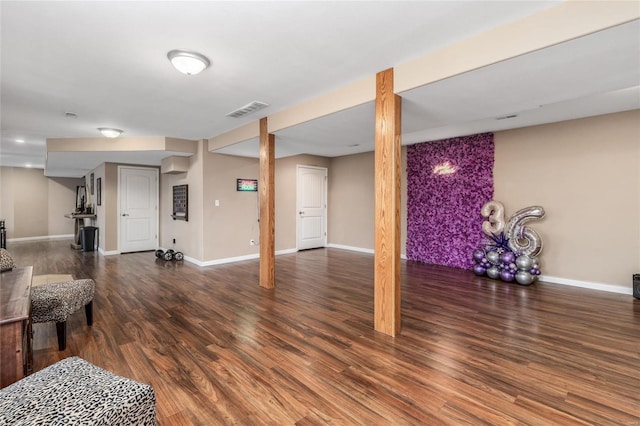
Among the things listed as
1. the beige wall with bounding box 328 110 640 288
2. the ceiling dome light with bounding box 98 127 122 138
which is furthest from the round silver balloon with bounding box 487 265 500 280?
the ceiling dome light with bounding box 98 127 122 138

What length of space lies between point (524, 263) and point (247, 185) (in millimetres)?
5520

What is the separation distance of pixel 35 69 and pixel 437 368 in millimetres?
4598

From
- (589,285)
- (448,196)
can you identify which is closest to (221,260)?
(448,196)

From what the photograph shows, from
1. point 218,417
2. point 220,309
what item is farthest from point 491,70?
point 220,309

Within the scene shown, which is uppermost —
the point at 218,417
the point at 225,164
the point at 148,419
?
the point at 225,164

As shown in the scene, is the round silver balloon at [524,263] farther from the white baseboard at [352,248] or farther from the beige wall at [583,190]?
the white baseboard at [352,248]

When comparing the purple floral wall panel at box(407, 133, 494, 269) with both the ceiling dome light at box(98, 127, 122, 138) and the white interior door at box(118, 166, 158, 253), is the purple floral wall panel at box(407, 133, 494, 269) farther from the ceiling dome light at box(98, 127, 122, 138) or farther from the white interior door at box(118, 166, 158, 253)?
the white interior door at box(118, 166, 158, 253)

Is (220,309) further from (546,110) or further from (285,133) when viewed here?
(546,110)

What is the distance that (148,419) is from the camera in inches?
56.2

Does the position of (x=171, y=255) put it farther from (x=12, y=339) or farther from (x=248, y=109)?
(x=12, y=339)

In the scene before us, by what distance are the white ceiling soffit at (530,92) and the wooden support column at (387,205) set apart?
252mm

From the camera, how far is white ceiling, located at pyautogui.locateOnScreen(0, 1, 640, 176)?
2098 mm

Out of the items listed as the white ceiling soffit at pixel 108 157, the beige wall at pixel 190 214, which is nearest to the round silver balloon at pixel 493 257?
the beige wall at pixel 190 214

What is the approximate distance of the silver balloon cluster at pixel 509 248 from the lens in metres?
4.78
